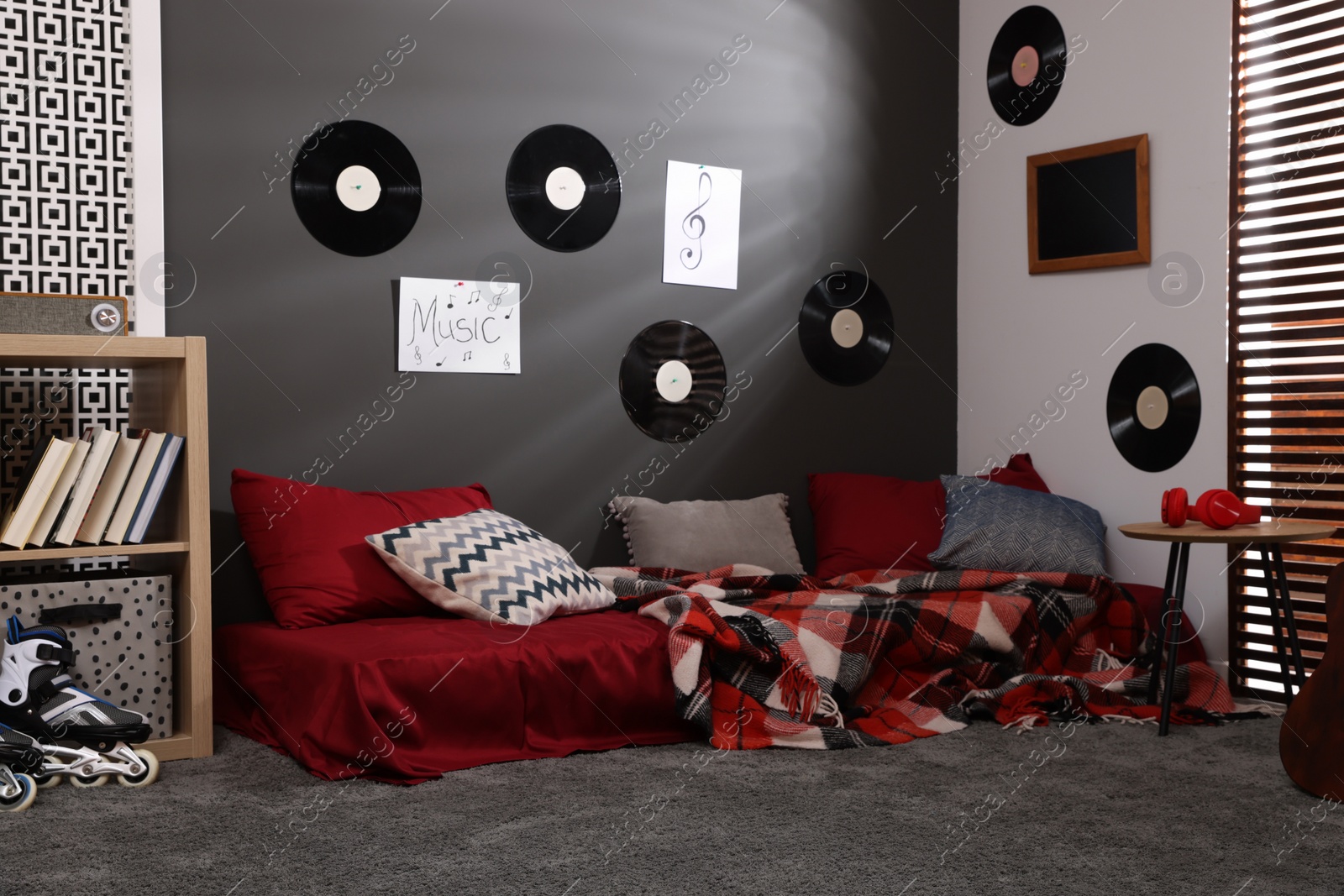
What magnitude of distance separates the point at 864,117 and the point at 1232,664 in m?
2.14

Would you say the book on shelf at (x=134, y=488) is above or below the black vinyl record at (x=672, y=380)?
below

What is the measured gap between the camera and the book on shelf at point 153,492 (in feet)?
8.20

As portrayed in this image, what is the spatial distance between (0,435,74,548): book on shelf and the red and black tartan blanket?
1.36 metres

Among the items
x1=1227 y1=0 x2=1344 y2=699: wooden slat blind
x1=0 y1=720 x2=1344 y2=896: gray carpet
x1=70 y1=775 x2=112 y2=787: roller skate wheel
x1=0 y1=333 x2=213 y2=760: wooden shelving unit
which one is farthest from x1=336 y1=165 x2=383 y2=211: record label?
x1=1227 y1=0 x2=1344 y2=699: wooden slat blind

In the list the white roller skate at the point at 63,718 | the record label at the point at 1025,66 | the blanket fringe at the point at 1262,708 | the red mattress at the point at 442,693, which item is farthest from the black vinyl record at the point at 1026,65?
the white roller skate at the point at 63,718

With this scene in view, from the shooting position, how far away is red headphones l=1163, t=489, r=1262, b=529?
2.69 metres

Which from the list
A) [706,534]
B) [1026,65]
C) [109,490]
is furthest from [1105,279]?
[109,490]

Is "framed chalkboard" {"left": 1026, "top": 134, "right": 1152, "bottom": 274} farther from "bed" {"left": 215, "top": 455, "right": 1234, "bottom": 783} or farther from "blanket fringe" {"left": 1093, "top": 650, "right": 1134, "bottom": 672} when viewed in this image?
"blanket fringe" {"left": 1093, "top": 650, "right": 1134, "bottom": 672}

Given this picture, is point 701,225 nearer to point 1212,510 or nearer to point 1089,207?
point 1089,207

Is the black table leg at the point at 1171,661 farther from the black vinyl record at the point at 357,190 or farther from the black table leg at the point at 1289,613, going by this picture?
the black vinyl record at the point at 357,190

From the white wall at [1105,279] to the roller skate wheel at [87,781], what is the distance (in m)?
2.86

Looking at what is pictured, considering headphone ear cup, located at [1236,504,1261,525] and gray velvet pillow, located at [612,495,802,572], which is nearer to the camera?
headphone ear cup, located at [1236,504,1261,525]

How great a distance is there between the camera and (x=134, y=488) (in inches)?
98.1

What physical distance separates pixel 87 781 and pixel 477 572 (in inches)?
36.1
